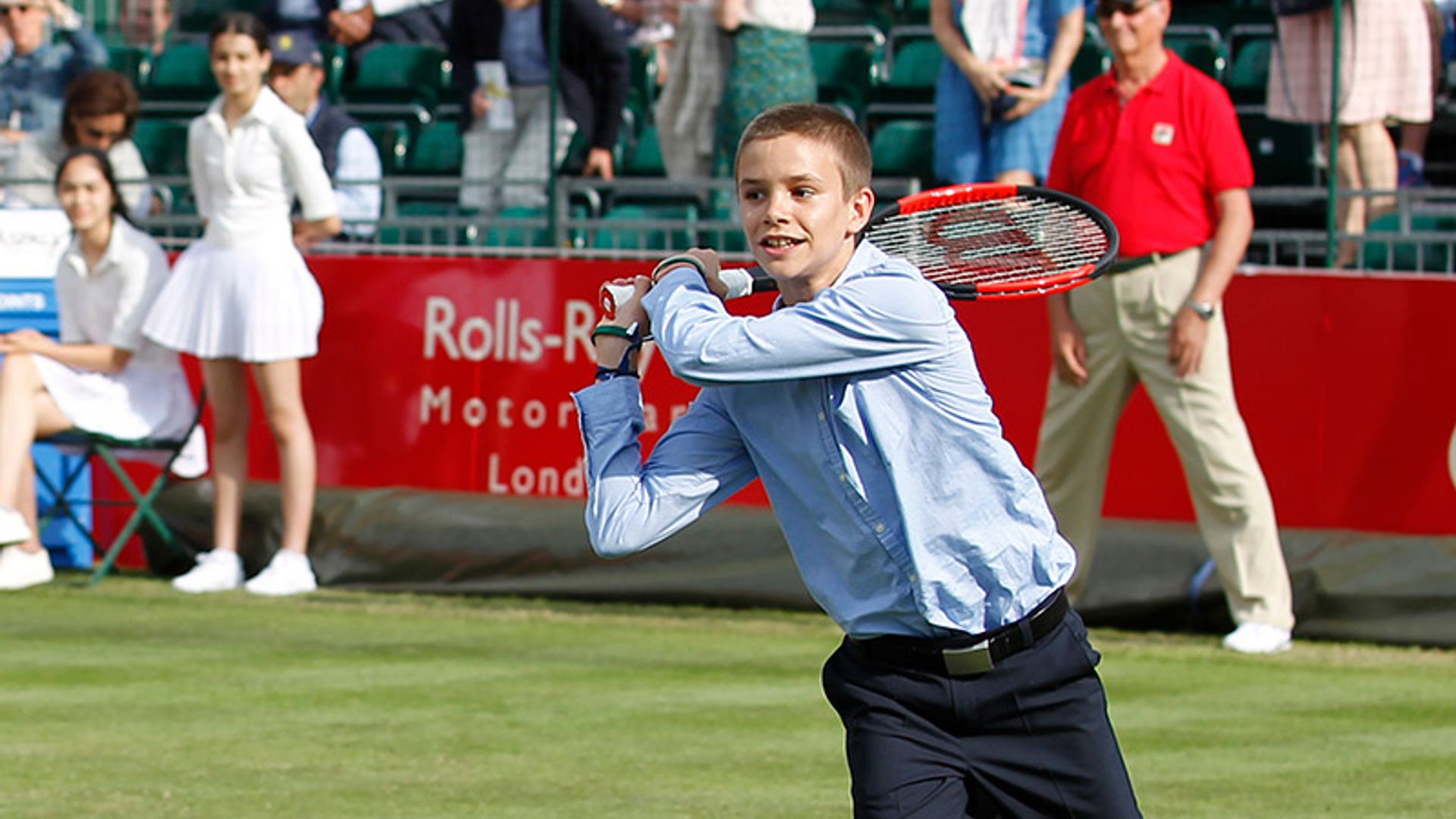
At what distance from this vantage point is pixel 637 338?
4.36 meters

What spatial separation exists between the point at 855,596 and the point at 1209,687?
15.5 ft

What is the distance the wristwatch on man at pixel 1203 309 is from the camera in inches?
372

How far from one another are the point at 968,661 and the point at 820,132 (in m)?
0.96

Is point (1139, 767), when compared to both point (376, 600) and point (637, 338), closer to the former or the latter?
point (637, 338)

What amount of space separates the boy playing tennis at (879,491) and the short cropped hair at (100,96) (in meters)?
9.24

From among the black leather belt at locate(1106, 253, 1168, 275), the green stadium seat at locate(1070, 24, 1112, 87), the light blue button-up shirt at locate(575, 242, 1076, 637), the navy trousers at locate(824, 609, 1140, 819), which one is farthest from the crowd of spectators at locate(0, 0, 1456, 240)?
the navy trousers at locate(824, 609, 1140, 819)

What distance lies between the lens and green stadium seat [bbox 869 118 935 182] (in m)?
12.1

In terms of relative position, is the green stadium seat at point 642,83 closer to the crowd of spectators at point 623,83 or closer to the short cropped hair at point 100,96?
the crowd of spectators at point 623,83

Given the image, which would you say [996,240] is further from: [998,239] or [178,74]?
[178,74]

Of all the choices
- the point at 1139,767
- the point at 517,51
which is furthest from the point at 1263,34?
the point at 1139,767

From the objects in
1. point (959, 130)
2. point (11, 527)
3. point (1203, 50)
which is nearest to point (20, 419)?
point (11, 527)

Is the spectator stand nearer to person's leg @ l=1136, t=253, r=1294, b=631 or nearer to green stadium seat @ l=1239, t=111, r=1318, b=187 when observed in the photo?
green stadium seat @ l=1239, t=111, r=1318, b=187

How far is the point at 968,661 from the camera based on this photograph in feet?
14.3

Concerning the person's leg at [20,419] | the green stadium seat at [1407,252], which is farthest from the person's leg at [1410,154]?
the person's leg at [20,419]
